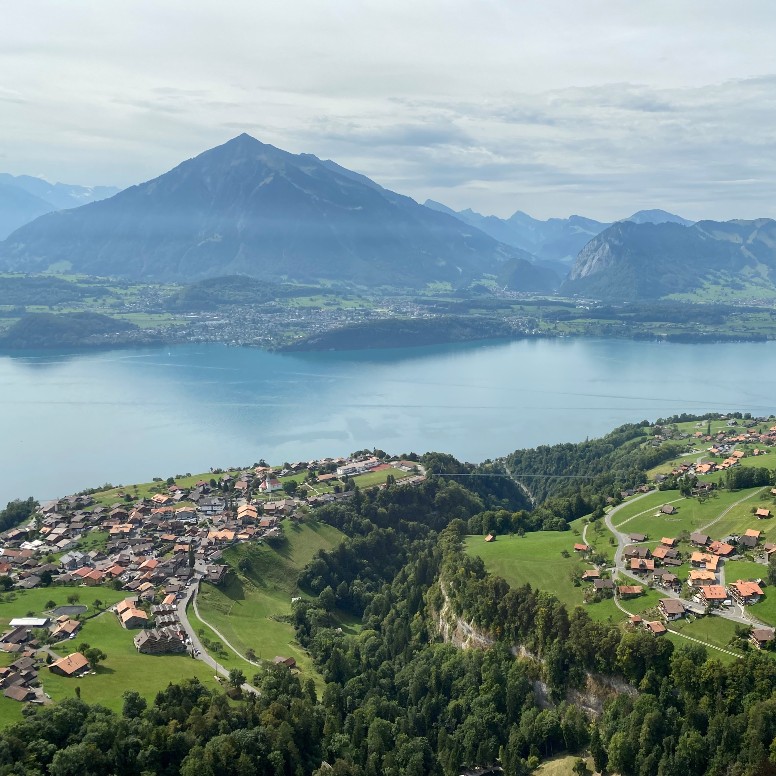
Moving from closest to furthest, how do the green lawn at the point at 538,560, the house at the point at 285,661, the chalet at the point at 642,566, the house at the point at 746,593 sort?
the house at the point at 746,593 < the house at the point at 285,661 < the chalet at the point at 642,566 < the green lawn at the point at 538,560

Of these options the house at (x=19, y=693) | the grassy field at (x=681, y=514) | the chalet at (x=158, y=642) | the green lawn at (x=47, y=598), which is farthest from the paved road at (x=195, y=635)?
the grassy field at (x=681, y=514)

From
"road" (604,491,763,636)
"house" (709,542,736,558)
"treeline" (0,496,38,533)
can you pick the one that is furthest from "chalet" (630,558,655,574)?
"treeline" (0,496,38,533)

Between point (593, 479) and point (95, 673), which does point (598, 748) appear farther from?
point (593, 479)

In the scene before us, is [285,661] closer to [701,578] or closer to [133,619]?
[133,619]

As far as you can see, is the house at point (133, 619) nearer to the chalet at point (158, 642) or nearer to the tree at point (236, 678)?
Answer: the chalet at point (158, 642)

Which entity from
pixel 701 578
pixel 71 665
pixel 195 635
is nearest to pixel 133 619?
Answer: pixel 195 635

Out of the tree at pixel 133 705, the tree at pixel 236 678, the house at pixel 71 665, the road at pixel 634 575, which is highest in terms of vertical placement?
the road at pixel 634 575

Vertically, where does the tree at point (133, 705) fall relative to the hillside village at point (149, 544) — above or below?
above

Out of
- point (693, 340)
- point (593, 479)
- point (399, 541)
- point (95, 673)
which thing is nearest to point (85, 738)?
point (95, 673)
